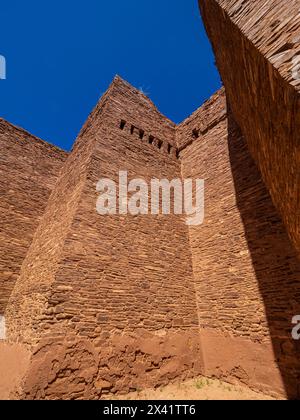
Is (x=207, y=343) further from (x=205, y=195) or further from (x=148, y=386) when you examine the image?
(x=205, y=195)

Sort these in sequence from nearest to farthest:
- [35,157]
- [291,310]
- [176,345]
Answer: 1. [291,310]
2. [176,345]
3. [35,157]

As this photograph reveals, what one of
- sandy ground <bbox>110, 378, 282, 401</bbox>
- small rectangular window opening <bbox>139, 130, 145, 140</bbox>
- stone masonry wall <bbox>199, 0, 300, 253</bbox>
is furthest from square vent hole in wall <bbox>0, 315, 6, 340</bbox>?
small rectangular window opening <bbox>139, 130, 145, 140</bbox>

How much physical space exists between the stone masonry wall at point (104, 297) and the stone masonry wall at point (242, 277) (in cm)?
54

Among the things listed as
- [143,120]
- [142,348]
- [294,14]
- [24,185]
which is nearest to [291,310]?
[142,348]

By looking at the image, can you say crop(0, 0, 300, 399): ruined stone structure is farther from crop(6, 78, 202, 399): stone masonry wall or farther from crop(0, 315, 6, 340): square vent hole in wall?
crop(0, 315, 6, 340): square vent hole in wall

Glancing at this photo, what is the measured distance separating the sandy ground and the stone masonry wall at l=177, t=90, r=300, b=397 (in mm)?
195

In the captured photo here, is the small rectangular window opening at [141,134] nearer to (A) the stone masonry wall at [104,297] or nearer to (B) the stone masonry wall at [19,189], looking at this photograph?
(A) the stone masonry wall at [104,297]

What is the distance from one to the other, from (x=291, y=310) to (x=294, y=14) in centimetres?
480

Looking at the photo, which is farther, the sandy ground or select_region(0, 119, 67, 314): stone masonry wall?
select_region(0, 119, 67, 314): stone masonry wall

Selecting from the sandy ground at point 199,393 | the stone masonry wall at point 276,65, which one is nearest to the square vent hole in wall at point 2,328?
the sandy ground at point 199,393

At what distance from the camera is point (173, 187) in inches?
351

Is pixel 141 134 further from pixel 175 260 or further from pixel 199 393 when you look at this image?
pixel 199 393

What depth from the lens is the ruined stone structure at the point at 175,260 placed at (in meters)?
3.20

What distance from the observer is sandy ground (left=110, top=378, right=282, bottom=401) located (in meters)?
4.80
